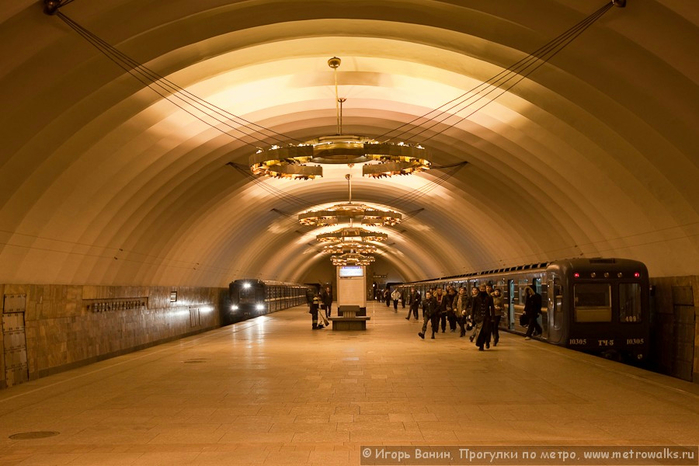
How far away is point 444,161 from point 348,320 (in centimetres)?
809

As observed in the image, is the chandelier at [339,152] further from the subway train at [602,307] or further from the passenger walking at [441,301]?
the passenger walking at [441,301]

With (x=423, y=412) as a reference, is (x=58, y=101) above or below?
above

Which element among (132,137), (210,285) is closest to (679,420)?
(132,137)

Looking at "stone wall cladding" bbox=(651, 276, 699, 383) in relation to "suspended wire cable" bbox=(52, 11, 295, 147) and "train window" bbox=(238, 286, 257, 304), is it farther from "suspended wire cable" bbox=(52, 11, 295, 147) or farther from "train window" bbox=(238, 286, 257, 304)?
"train window" bbox=(238, 286, 257, 304)

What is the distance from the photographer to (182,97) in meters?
16.0

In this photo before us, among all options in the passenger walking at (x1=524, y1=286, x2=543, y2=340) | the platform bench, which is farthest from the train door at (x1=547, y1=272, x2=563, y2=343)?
the platform bench

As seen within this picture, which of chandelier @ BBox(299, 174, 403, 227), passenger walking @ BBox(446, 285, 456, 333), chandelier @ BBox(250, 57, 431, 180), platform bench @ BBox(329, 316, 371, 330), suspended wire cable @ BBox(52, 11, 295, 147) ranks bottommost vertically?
platform bench @ BBox(329, 316, 371, 330)

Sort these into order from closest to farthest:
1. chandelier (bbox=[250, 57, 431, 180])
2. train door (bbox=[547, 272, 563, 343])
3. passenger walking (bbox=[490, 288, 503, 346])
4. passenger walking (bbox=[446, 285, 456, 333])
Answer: chandelier (bbox=[250, 57, 431, 180]) → train door (bbox=[547, 272, 563, 343]) → passenger walking (bbox=[490, 288, 503, 346]) → passenger walking (bbox=[446, 285, 456, 333])

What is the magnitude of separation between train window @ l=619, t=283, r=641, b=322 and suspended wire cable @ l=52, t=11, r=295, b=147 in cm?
1065

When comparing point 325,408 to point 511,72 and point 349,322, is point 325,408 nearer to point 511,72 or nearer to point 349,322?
point 511,72

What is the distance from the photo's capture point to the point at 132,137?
16156 millimetres

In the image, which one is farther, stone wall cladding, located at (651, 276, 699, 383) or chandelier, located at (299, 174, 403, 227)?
chandelier, located at (299, 174, 403, 227)

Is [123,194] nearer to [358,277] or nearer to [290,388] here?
[290,388]

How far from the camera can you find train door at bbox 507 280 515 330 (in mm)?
27723
